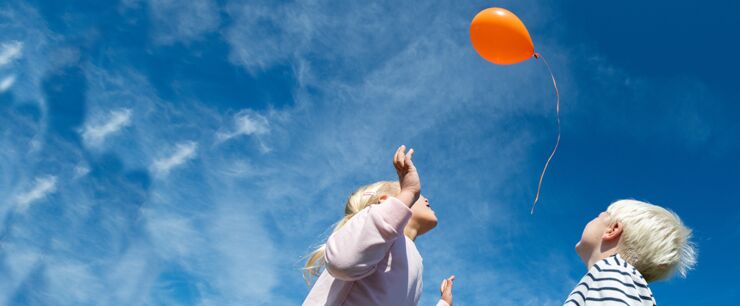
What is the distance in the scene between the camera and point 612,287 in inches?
138

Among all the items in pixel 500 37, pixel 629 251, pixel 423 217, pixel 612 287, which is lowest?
pixel 612 287

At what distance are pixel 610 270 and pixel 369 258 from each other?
191 cm

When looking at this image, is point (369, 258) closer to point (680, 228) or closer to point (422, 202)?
point (422, 202)

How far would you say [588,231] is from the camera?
4.26 metres

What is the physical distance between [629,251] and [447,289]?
194 cm

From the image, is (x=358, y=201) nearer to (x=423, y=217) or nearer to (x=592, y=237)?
(x=423, y=217)

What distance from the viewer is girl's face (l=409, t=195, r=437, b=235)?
12.4ft

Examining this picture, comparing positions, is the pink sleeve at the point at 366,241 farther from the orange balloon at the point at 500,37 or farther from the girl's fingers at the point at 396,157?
the orange balloon at the point at 500,37

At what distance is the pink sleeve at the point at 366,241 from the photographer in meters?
2.77

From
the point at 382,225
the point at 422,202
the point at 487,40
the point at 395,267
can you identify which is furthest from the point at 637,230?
the point at 487,40

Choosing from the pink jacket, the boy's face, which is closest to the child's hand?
the pink jacket

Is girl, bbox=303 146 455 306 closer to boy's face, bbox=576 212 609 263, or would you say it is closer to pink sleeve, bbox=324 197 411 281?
pink sleeve, bbox=324 197 411 281

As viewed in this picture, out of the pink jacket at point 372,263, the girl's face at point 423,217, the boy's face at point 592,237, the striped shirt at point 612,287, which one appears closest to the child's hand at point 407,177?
the pink jacket at point 372,263

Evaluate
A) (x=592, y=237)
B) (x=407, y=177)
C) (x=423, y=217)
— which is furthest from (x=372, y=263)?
(x=592, y=237)
